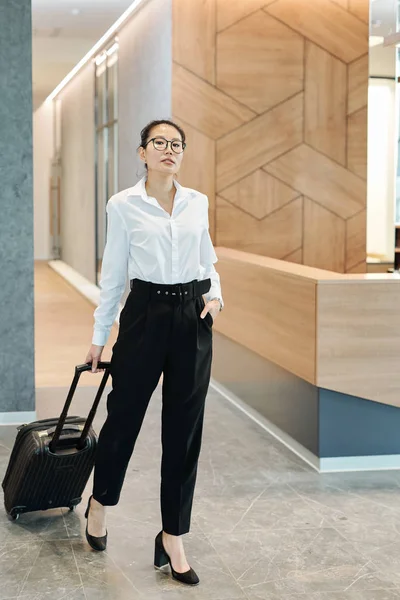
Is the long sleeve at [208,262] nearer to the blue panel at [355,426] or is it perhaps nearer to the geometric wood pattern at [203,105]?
the blue panel at [355,426]

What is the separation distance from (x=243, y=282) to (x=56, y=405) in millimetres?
1572

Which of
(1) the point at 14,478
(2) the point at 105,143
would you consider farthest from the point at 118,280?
(2) the point at 105,143

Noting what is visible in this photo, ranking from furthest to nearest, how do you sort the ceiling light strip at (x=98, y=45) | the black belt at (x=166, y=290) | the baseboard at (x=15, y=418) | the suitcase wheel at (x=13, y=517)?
the ceiling light strip at (x=98, y=45) → the baseboard at (x=15, y=418) → the suitcase wheel at (x=13, y=517) → the black belt at (x=166, y=290)

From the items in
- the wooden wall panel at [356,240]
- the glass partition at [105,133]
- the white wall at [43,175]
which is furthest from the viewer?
the white wall at [43,175]

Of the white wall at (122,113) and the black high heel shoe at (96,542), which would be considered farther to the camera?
the white wall at (122,113)

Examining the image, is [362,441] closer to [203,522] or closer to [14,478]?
[203,522]

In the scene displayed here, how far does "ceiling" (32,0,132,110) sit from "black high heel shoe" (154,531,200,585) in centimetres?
676

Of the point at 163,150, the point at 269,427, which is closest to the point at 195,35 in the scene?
the point at 269,427

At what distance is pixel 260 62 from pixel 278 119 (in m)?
0.49

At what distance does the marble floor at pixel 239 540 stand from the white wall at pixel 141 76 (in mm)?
3991

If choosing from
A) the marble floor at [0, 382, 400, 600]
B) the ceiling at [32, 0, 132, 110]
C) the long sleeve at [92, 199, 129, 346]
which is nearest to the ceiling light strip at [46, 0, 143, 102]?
the ceiling at [32, 0, 132, 110]

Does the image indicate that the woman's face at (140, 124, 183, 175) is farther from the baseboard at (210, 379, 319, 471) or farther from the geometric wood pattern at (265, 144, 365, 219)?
the geometric wood pattern at (265, 144, 365, 219)

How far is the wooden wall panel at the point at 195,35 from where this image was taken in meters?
7.77

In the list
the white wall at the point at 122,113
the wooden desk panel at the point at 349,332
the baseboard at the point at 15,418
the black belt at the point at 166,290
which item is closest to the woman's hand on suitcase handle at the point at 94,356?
the black belt at the point at 166,290
